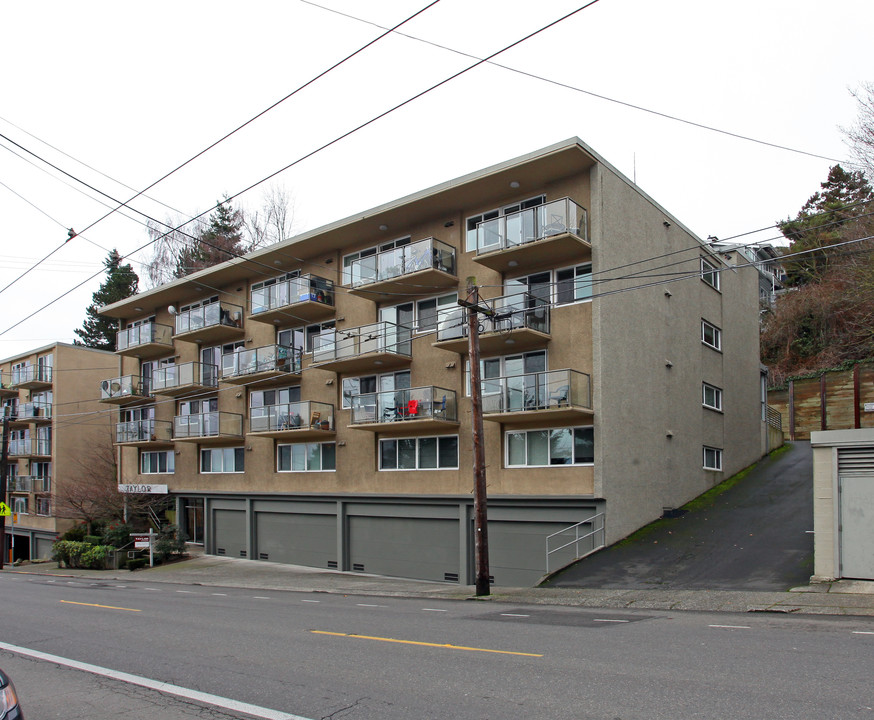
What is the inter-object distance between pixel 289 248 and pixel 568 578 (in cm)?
1650

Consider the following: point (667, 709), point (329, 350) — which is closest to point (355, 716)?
point (667, 709)

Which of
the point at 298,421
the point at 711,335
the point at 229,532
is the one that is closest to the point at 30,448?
the point at 229,532

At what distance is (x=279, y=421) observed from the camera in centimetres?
2823

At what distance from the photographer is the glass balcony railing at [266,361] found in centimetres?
2892

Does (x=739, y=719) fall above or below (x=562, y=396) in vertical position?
below

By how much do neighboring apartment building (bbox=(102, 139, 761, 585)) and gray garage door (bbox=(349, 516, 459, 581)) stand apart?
0.07m

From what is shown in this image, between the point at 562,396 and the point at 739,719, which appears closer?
the point at 739,719

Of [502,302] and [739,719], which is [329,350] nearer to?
[502,302]

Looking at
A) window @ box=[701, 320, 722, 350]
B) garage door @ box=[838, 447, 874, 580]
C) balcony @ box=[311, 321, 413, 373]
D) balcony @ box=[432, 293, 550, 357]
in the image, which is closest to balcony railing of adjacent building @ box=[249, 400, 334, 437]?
balcony @ box=[311, 321, 413, 373]

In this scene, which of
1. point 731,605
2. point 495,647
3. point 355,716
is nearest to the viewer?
point 355,716

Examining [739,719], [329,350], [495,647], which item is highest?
[329,350]

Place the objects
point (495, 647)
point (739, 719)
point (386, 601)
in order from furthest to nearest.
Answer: point (386, 601), point (495, 647), point (739, 719)

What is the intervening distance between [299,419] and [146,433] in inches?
469

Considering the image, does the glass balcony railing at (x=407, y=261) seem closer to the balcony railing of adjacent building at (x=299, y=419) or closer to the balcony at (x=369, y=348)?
the balcony at (x=369, y=348)
